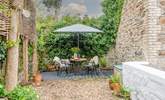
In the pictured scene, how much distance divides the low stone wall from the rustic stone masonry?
140cm

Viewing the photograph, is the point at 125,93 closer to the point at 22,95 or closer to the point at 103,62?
the point at 22,95

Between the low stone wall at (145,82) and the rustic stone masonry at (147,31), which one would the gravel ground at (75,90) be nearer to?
the low stone wall at (145,82)

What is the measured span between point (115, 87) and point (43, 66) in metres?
8.44

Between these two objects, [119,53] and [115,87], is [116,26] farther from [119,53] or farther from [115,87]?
[115,87]

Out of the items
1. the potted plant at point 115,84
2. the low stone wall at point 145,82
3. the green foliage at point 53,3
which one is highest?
the green foliage at point 53,3

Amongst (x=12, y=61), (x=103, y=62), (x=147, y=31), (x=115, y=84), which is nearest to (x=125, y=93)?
(x=115, y=84)

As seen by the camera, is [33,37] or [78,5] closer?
[33,37]

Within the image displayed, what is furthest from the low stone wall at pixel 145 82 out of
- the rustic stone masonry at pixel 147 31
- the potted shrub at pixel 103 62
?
the potted shrub at pixel 103 62

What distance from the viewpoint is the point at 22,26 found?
12594 millimetres

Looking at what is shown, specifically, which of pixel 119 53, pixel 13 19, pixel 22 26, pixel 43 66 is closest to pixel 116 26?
pixel 119 53

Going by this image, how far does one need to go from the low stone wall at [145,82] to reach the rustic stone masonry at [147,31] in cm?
140

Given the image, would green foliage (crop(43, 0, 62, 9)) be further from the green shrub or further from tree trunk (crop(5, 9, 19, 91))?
the green shrub

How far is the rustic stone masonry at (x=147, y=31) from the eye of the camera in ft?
36.9

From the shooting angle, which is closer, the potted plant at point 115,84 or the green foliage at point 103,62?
the potted plant at point 115,84
